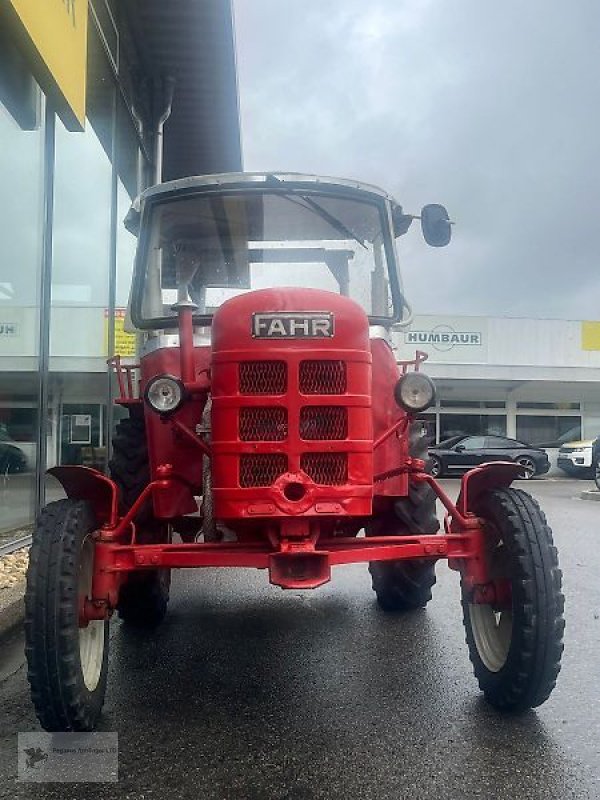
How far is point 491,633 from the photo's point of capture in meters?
3.94

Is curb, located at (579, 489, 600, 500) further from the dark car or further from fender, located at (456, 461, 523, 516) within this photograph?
fender, located at (456, 461, 523, 516)

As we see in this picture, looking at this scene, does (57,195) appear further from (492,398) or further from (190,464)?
(492,398)

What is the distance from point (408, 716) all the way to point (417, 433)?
1.59 m

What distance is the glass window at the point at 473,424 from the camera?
29.5m

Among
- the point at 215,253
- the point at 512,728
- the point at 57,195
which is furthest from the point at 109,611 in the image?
the point at 57,195

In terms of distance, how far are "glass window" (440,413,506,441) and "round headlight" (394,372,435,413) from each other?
1012 inches

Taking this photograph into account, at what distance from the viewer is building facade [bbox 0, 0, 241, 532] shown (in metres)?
7.05

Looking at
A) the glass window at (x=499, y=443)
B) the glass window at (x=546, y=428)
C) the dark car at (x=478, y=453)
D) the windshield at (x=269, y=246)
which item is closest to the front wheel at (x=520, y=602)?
the windshield at (x=269, y=246)

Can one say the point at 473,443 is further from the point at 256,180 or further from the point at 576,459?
the point at 256,180

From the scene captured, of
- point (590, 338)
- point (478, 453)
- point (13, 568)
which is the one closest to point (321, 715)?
point (13, 568)

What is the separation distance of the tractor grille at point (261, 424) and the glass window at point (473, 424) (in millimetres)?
26136

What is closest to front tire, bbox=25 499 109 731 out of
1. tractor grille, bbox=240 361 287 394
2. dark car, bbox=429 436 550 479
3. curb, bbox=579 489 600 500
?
tractor grille, bbox=240 361 287 394

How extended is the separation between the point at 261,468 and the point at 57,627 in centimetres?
103

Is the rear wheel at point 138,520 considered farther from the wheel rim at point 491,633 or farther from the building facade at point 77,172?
the wheel rim at point 491,633
